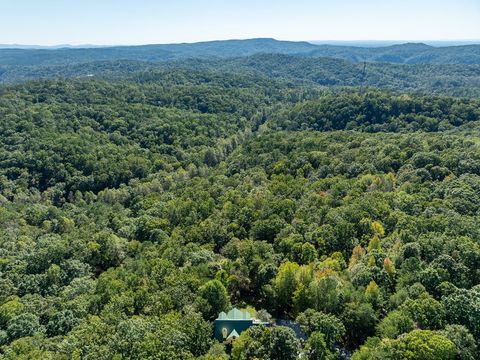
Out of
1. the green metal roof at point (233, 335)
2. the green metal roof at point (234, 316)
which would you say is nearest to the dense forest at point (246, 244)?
the green metal roof at point (233, 335)

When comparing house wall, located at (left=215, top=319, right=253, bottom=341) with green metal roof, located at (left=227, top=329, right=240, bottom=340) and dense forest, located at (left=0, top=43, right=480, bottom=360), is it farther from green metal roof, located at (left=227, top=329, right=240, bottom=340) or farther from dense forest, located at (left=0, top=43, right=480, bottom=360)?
dense forest, located at (left=0, top=43, right=480, bottom=360)

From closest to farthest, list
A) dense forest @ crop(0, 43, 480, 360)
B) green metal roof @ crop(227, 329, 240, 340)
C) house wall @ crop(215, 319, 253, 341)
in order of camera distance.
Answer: dense forest @ crop(0, 43, 480, 360)
green metal roof @ crop(227, 329, 240, 340)
house wall @ crop(215, 319, 253, 341)

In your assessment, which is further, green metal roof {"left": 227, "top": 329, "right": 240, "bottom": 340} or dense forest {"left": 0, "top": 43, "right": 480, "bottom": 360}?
green metal roof {"left": 227, "top": 329, "right": 240, "bottom": 340}

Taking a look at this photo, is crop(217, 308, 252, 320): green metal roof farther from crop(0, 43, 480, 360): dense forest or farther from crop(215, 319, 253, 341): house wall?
crop(0, 43, 480, 360): dense forest

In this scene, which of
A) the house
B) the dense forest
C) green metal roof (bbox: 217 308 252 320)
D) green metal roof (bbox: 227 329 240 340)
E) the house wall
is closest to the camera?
the dense forest

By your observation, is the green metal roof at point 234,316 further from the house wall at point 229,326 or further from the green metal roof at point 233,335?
the green metal roof at point 233,335

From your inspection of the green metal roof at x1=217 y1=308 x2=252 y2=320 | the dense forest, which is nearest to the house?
the green metal roof at x1=217 y1=308 x2=252 y2=320

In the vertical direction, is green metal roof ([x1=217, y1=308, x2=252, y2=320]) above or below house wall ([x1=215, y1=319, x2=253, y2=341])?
above

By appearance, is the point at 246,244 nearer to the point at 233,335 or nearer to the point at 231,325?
the point at 231,325

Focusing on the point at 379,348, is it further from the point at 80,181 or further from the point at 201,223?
the point at 80,181

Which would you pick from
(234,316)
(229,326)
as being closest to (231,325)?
(229,326)
